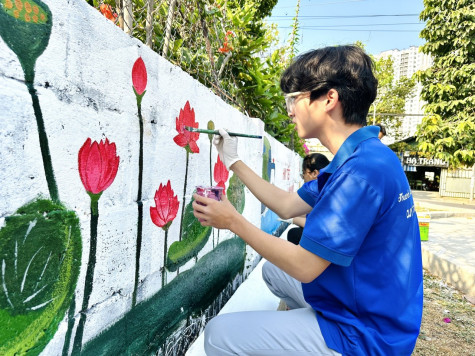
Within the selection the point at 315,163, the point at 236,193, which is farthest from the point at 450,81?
the point at 236,193

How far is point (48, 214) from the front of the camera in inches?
38.9

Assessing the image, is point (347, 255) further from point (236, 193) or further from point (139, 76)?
point (236, 193)

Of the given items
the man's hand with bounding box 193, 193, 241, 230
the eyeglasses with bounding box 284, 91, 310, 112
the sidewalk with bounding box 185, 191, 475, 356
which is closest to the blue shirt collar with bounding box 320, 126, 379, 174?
Result: the eyeglasses with bounding box 284, 91, 310, 112

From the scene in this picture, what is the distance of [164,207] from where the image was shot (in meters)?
1.67

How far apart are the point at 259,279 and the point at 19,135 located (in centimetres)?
227

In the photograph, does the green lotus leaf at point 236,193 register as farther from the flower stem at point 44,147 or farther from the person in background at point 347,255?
the flower stem at point 44,147

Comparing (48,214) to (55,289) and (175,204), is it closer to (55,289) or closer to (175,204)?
(55,289)

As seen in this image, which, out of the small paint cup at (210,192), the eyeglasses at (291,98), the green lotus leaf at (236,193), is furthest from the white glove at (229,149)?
the green lotus leaf at (236,193)

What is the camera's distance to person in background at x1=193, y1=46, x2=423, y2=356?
3.76ft

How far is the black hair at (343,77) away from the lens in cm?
141

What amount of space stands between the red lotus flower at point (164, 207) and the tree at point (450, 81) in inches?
571

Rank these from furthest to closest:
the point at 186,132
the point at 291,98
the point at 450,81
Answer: the point at 450,81 → the point at 186,132 → the point at 291,98

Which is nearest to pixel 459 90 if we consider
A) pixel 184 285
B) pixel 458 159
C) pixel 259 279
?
pixel 458 159

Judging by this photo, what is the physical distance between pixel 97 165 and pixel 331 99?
958 mm
